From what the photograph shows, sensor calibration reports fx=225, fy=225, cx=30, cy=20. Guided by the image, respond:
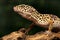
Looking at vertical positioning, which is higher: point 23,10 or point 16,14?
point 16,14

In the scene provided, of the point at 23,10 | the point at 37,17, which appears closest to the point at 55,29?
the point at 37,17

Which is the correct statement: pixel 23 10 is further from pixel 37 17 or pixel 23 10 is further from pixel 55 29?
pixel 55 29

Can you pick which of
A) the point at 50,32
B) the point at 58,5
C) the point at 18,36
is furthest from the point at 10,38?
the point at 58,5

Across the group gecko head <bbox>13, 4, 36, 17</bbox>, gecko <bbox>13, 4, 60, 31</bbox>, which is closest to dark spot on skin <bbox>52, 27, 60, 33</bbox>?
gecko <bbox>13, 4, 60, 31</bbox>

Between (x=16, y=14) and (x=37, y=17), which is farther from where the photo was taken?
(x=16, y=14)

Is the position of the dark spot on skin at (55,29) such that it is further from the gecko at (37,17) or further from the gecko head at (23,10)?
the gecko head at (23,10)

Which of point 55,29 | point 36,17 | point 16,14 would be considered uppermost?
point 16,14

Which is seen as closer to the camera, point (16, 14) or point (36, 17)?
point (36, 17)

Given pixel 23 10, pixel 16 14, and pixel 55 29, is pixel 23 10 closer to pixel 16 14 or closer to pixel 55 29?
pixel 55 29

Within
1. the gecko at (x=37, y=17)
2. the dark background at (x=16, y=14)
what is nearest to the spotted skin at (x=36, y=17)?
the gecko at (x=37, y=17)

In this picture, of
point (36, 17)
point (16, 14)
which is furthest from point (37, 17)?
point (16, 14)
